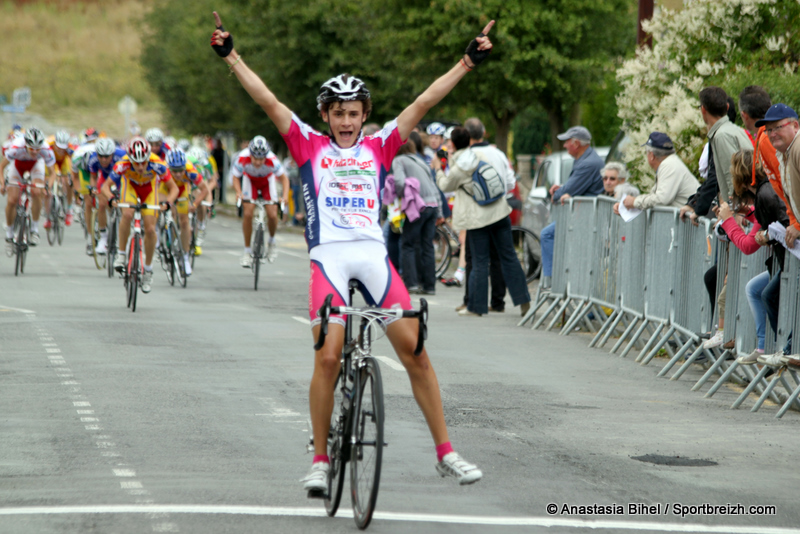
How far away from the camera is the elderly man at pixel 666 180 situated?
11305mm

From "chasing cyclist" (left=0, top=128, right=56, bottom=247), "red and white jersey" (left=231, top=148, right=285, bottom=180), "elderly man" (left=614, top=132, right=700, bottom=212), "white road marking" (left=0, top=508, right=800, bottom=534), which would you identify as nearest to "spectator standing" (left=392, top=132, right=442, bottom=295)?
"red and white jersey" (left=231, top=148, right=285, bottom=180)

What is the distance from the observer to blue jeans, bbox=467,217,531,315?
14.5 meters

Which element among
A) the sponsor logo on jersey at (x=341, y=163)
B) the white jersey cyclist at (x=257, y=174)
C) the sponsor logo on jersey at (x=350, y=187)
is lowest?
the white jersey cyclist at (x=257, y=174)

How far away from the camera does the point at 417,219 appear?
1777cm

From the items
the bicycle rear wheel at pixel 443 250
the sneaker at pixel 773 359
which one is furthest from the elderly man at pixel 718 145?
the bicycle rear wheel at pixel 443 250

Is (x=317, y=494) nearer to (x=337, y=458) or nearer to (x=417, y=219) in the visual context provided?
(x=337, y=458)

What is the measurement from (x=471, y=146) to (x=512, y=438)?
7476 millimetres

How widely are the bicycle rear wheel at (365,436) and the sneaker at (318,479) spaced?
141 mm

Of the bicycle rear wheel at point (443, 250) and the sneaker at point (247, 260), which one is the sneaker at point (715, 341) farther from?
the bicycle rear wheel at point (443, 250)

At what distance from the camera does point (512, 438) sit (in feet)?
25.6

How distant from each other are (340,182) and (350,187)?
5 cm

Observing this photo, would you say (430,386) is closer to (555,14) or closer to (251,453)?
(251,453)

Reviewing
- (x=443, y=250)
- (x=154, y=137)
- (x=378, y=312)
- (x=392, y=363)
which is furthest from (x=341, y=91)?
(x=443, y=250)

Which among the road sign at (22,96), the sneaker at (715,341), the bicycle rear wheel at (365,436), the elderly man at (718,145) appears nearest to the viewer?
the bicycle rear wheel at (365,436)
